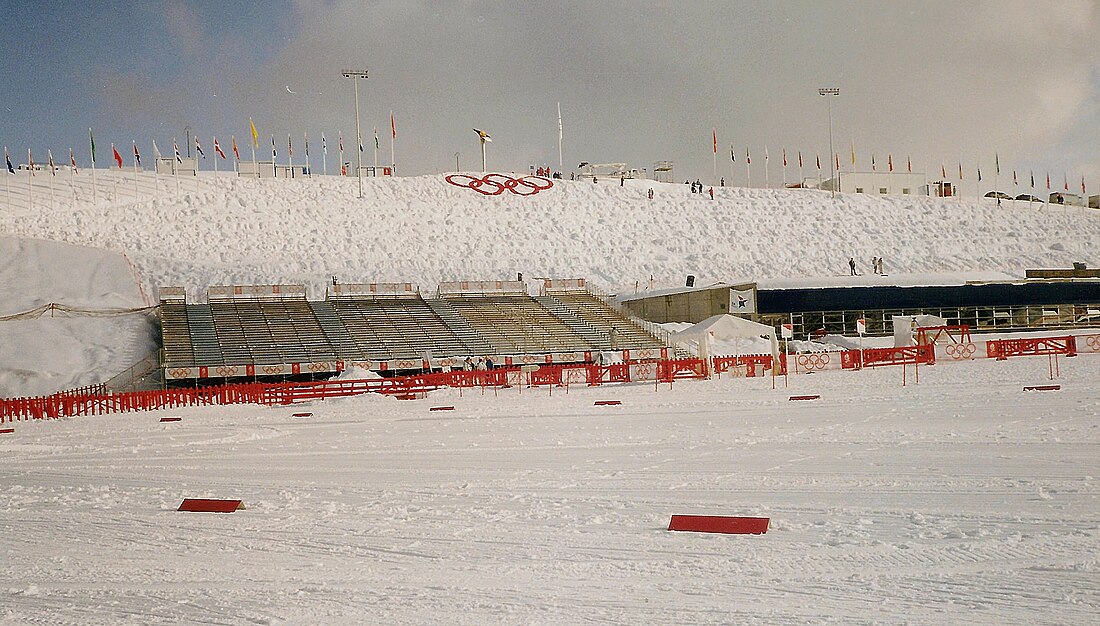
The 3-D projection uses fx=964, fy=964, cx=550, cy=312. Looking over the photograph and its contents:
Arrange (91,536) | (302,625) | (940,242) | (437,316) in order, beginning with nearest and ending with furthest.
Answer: (302,625)
(91,536)
(437,316)
(940,242)

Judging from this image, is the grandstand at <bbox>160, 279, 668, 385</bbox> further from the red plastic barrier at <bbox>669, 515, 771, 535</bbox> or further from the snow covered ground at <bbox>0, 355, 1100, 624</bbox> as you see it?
the red plastic barrier at <bbox>669, 515, 771, 535</bbox>

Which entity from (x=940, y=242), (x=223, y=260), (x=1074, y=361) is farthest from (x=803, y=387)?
(x=940, y=242)

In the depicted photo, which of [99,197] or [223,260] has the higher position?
[99,197]

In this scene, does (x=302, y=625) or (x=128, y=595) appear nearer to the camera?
(x=302, y=625)

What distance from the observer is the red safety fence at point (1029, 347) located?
114ft

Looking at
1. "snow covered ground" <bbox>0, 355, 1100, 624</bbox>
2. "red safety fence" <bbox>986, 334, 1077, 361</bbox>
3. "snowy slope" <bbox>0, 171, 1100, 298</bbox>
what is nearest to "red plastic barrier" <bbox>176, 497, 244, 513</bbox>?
"snow covered ground" <bbox>0, 355, 1100, 624</bbox>

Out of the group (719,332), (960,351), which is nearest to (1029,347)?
(960,351)

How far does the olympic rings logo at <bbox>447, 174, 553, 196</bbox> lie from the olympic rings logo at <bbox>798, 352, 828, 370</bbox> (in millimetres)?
43495

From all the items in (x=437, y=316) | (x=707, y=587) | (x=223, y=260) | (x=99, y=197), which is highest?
(x=99, y=197)

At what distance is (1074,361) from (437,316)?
97.7 ft

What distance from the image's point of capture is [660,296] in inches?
2309

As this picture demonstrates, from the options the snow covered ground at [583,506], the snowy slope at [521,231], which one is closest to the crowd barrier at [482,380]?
the snow covered ground at [583,506]

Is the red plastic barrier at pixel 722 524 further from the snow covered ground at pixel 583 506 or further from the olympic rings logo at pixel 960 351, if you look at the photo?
the olympic rings logo at pixel 960 351

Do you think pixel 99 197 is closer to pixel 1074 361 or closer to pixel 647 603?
pixel 1074 361
